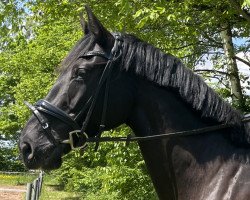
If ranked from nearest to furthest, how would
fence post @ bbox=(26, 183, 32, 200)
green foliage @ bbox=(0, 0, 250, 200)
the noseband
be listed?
the noseband → green foliage @ bbox=(0, 0, 250, 200) → fence post @ bbox=(26, 183, 32, 200)

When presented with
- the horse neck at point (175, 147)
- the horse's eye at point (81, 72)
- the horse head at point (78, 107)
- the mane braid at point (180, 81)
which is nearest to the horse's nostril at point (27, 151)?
the horse head at point (78, 107)

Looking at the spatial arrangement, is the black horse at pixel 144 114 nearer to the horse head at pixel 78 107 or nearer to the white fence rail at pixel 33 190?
the horse head at pixel 78 107

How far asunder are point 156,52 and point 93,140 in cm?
69

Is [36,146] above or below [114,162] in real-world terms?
above

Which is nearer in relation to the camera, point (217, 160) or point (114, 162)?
point (217, 160)

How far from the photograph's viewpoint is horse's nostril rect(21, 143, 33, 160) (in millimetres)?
2816

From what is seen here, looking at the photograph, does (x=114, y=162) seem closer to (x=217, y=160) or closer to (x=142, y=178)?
(x=142, y=178)

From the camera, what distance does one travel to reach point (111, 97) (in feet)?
9.37

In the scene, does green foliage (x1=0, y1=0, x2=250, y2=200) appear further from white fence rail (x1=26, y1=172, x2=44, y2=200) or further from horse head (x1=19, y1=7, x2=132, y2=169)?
horse head (x1=19, y1=7, x2=132, y2=169)

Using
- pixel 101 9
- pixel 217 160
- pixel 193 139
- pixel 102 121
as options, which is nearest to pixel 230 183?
pixel 217 160

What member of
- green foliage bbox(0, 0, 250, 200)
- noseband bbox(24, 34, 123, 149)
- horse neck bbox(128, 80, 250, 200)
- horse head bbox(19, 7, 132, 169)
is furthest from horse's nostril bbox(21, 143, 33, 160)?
green foliage bbox(0, 0, 250, 200)

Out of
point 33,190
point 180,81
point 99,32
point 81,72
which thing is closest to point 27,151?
point 81,72

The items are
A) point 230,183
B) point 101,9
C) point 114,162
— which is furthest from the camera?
point 114,162

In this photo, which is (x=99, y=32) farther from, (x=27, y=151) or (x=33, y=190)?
(x=33, y=190)
